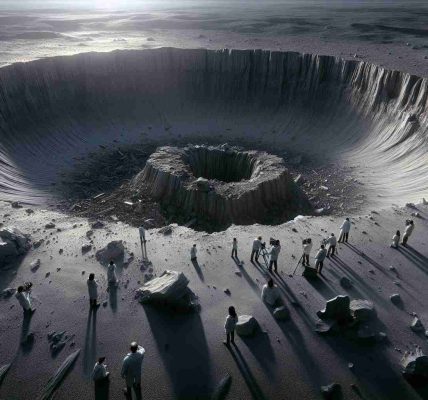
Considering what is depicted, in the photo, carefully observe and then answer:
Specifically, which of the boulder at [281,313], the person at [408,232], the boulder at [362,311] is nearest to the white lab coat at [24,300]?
the boulder at [281,313]

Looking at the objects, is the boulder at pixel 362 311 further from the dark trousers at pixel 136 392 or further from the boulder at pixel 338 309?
the dark trousers at pixel 136 392

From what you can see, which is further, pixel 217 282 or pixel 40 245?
pixel 40 245

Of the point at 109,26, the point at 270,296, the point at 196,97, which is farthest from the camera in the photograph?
the point at 109,26

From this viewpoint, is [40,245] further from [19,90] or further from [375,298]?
[19,90]

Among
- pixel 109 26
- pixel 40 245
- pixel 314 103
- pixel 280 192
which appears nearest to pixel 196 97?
pixel 314 103

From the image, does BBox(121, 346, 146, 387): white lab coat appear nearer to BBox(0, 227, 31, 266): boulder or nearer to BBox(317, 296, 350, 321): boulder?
BBox(317, 296, 350, 321): boulder

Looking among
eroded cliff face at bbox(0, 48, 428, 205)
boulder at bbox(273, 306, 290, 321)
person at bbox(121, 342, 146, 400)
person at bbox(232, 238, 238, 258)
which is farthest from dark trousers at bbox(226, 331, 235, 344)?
eroded cliff face at bbox(0, 48, 428, 205)

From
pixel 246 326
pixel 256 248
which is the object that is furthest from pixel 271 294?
pixel 256 248
